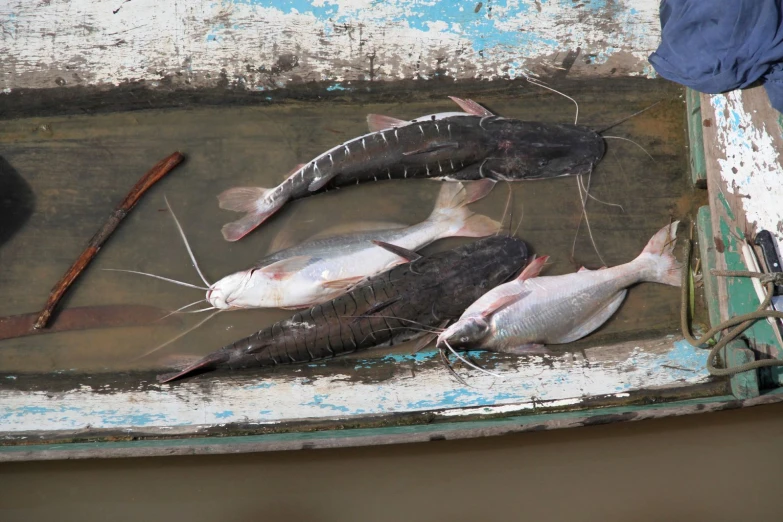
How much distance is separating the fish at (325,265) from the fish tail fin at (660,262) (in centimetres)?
94

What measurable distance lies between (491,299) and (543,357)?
502mm

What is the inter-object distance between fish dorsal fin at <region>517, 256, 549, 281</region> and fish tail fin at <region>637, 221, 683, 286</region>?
22.7 inches

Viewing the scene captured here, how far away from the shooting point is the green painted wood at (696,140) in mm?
3479

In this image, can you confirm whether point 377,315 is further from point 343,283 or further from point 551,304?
point 551,304

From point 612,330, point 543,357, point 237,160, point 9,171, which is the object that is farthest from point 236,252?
point 612,330

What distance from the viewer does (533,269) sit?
3.39 m

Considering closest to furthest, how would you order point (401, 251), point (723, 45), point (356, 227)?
point (723, 45)
point (401, 251)
point (356, 227)

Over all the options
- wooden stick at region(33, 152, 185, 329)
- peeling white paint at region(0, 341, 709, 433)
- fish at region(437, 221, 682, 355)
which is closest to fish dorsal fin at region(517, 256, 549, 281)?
fish at region(437, 221, 682, 355)

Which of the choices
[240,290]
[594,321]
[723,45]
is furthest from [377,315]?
[723,45]

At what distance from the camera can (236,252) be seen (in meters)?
3.53

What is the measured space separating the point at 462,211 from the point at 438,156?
352mm

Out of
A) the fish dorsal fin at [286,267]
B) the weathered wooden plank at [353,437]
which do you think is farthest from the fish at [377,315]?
the weathered wooden plank at [353,437]

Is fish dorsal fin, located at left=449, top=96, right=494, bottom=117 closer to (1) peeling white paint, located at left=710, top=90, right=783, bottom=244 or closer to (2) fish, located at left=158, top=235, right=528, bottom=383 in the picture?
(2) fish, located at left=158, top=235, right=528, bottom=383

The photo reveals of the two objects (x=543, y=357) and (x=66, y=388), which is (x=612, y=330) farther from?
(x=66, y=388)
